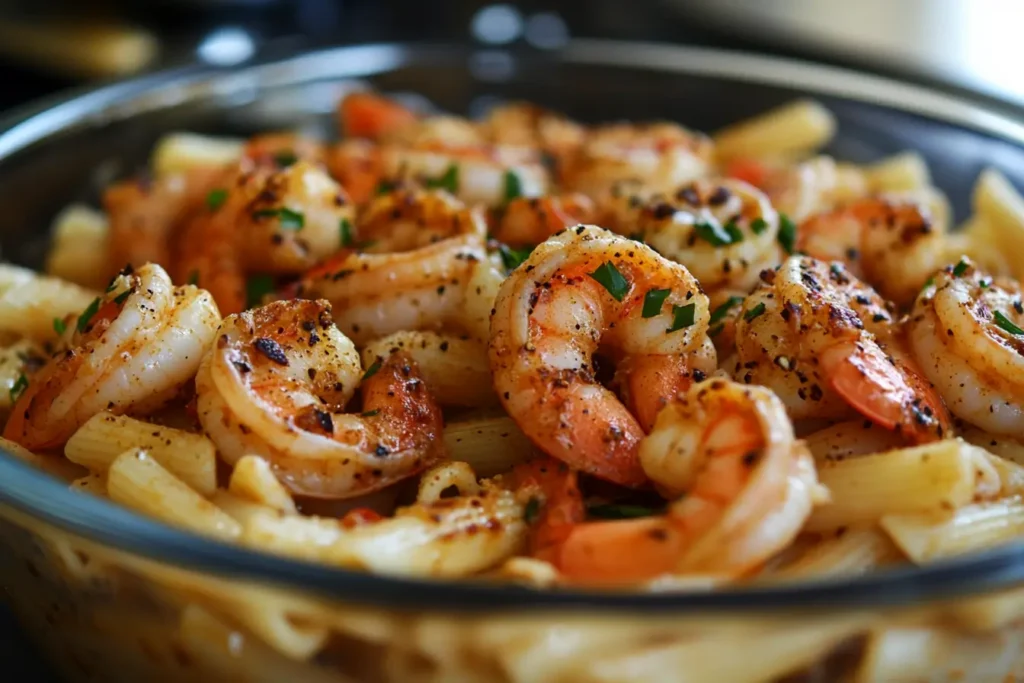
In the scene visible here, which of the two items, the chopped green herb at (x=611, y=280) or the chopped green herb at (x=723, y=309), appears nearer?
the chopped green herb at (x=611, y=280)

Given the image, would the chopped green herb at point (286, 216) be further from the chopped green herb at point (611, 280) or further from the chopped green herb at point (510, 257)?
the chopped green herb at point (611, 280)

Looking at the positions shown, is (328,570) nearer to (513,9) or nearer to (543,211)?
(543,211)

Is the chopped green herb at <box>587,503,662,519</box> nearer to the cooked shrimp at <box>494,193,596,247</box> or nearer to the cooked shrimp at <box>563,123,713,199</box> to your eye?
the cooked shrimp at <box>494,193,596,247</box>

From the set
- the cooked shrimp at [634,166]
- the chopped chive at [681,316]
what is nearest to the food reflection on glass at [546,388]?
the chopped chive at [681,316]

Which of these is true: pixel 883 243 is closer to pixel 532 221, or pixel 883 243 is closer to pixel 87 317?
pixel 532 221

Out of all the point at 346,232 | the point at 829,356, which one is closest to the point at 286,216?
the point at 346,232

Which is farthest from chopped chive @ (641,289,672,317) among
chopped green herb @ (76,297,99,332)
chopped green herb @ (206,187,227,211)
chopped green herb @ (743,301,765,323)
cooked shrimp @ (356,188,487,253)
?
chopped green herb @ (206,187,227,211)

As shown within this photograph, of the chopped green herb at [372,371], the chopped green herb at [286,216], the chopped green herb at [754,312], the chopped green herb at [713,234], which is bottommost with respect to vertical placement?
Answer: the chopped green herb at [372,371]
